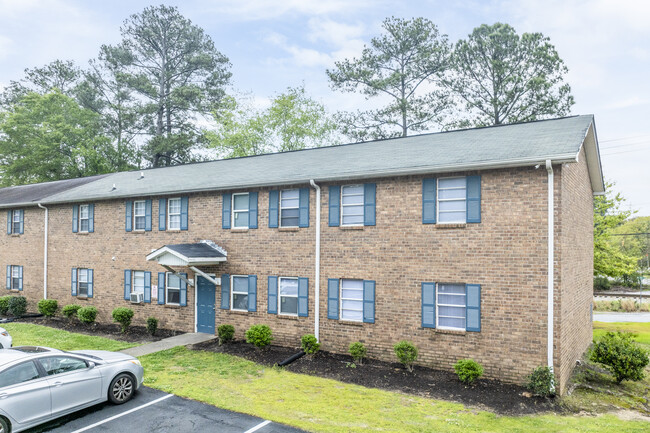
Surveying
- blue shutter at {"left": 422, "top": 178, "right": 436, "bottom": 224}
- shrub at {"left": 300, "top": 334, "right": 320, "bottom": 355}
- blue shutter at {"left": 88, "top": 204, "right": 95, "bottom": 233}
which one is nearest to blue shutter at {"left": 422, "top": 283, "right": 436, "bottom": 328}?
blue shutter at {"left": 422, "top": 178, "right": 436, "bottom": 224}

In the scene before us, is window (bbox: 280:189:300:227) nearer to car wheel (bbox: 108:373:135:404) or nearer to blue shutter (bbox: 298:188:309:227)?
blue shutter (bbox: 298:188:309:227)

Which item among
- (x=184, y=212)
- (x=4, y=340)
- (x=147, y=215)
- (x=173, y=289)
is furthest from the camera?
(x=147, y=215)

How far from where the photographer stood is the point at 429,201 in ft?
42.1

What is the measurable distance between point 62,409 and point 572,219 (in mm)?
13992

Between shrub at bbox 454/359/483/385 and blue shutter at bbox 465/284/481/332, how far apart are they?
0.96 meters

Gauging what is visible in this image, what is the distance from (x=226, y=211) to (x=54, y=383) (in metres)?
8.86

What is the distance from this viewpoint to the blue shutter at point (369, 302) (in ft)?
44.5

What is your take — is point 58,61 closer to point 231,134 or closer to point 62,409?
point 231,134

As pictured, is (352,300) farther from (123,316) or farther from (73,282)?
(73,282)

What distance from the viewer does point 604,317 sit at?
29.0m

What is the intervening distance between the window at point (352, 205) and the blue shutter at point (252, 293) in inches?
160

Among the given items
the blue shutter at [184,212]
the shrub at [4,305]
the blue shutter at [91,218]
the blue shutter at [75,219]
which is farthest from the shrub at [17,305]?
the blue shutter at [184,212]

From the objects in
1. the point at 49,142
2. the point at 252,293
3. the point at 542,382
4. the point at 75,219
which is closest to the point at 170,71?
the point at 49,142

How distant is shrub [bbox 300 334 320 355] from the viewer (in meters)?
13.8
